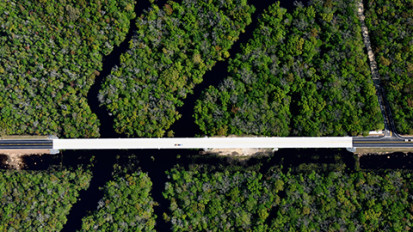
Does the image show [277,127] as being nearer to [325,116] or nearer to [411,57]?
[325,116]

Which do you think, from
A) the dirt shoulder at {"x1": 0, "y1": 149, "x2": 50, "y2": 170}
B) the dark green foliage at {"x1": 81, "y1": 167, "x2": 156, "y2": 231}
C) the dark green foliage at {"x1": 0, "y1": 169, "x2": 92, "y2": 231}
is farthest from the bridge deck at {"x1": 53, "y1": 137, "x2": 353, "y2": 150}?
the dark green foliage at {"x1": 0, "y1": 169, "x2": 92, "y2": 231}

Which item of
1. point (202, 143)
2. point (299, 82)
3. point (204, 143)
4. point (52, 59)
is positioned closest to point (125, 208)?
point (202, 143)

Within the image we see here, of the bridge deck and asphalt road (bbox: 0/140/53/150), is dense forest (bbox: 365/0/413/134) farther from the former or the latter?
asphalt road (bbox: 0/140/53/150)

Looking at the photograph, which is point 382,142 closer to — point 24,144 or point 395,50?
point 395,50

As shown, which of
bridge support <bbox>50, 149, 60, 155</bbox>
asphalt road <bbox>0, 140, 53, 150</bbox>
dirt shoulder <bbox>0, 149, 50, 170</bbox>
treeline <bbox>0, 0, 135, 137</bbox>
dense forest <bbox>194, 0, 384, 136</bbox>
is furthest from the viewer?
dirt shoulder <bbox>0, 149, 50, 170</bbox>

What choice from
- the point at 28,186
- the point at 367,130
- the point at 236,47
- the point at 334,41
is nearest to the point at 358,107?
Answer: the point at 367,130

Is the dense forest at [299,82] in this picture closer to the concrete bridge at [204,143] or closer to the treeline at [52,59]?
the concrete bridge at [204,143]

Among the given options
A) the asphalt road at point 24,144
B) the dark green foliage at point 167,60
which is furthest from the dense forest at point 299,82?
the asphalt road at point 24,144
